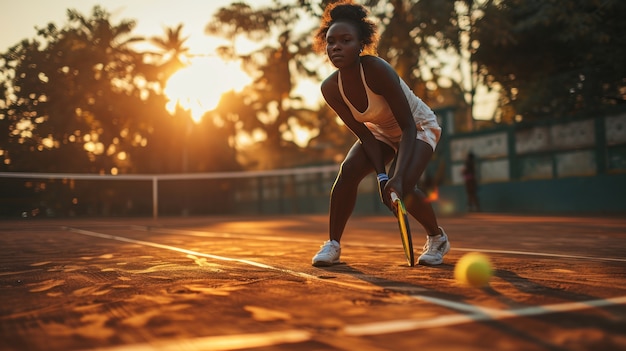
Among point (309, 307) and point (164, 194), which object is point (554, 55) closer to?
point (309, 307)

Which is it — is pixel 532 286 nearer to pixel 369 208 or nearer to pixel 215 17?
pixel 369 208

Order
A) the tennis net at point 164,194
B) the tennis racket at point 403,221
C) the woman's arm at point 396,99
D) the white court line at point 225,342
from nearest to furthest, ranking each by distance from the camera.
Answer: the white court line at point 225,342 → the tennis racket at point 403,221 → the woman's arm at point 396,99 → the tennis net at point 164,194

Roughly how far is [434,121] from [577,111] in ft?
48.6

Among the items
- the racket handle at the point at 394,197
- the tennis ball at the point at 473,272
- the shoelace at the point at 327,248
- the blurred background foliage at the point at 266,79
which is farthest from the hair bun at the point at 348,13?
the blurred background foliage at the point at 266,79

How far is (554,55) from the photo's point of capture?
1880 cm

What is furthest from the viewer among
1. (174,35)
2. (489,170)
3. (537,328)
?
(174,35)

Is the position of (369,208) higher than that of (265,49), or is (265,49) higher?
(265,49)

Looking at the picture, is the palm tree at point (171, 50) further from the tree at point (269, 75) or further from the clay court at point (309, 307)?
the clay court at point (309, 307)

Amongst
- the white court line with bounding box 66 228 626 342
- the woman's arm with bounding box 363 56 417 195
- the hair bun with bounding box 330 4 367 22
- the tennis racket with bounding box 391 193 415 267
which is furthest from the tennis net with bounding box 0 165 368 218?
the white court line with bounding box 66 228 626 342

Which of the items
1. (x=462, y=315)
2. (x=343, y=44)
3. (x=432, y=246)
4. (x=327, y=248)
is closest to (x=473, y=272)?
(x=432, y=246)

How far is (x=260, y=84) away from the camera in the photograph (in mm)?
33656

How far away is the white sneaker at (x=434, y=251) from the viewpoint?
3953mm

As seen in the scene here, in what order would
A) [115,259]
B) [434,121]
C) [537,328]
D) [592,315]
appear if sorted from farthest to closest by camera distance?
[115,259], [434,121], [592,315], [537,328]

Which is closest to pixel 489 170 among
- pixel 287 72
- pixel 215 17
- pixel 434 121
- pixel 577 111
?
pixel 577 111
